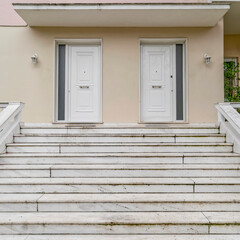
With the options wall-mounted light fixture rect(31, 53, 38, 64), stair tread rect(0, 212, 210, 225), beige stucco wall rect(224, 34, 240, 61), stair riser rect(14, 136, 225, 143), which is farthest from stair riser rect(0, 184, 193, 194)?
beige stucco wall rect(224, 34, 240, 61)

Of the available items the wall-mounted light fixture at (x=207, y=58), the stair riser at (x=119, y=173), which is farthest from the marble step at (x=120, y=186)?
the wall-mounted light fixture at (x=207, y=58)

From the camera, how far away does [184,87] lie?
6.67 meters

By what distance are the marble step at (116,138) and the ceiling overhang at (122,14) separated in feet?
9.45

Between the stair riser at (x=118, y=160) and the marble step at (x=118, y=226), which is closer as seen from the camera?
the marble step at (x=118, y=226)

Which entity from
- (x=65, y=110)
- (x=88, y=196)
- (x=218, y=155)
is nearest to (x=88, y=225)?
(x=88, y=196)

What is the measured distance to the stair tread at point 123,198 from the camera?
3.35 m

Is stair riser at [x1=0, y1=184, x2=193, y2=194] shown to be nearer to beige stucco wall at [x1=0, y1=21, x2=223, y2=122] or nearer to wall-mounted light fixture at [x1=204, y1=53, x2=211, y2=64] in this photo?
beige stucco wall at [x1=0, y1=21, x2=223, y2=122]

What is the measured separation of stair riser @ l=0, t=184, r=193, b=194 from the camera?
3.65 meters

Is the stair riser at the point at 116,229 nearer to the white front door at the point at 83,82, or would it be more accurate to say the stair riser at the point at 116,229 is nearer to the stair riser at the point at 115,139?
the stair riser at the point at 115,139

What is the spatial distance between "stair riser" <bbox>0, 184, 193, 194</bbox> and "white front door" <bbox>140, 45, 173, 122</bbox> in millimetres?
3252

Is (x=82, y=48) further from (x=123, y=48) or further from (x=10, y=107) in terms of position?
(x=10, y=107)

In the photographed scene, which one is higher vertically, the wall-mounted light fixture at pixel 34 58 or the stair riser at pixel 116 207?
the wall-mounted light fixture at pixel 34 58

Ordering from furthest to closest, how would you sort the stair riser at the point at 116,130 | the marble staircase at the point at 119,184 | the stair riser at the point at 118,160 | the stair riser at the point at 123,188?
the stair riser at the point at 116,130 < the stair riser at the point at 118,160 < the stair riser at the point at 123,188 < the marble staircase at the point at 119,184
